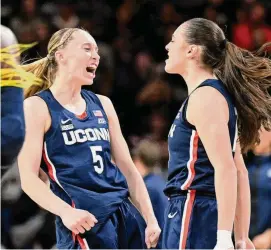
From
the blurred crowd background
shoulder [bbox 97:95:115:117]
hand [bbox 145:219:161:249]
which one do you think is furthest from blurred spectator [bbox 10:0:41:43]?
hand [bbox 145:219:161:249]

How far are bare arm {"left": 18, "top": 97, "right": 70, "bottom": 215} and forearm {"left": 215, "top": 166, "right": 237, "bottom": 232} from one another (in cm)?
84

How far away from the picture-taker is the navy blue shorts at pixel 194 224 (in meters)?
4.40

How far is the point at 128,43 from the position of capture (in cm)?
909

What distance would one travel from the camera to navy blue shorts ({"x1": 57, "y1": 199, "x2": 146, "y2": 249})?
4.60 metres

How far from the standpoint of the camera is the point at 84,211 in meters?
4.48

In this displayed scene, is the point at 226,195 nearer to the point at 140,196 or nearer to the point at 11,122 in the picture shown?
the point at 140,196

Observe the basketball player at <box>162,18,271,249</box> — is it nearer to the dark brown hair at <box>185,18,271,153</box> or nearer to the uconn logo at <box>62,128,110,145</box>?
the dark brown hair at <box>185,18,271,153</box>

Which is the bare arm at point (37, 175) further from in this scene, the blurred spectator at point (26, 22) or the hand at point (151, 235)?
the blurred spectator at point (26, 22)

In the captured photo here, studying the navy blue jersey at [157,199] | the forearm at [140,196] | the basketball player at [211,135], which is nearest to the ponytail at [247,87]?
the basketball player at [211,135]

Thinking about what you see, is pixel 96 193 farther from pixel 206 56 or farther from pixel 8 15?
pixel 8 15

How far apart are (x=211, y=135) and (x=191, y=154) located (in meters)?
0.19

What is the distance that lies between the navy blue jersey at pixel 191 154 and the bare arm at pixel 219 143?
0.07 metres

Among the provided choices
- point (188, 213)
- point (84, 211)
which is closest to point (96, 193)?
point (84, 211)

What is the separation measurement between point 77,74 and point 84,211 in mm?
840
